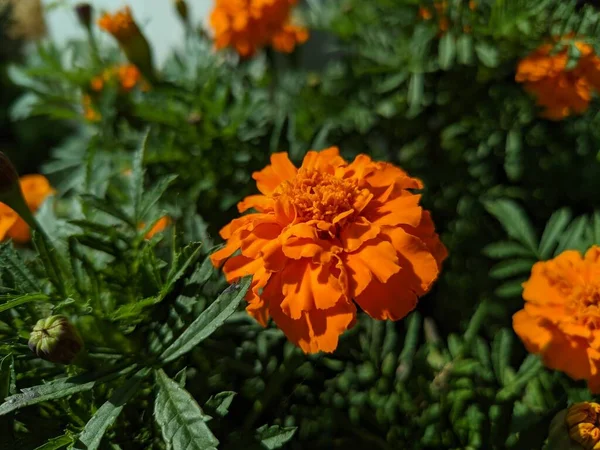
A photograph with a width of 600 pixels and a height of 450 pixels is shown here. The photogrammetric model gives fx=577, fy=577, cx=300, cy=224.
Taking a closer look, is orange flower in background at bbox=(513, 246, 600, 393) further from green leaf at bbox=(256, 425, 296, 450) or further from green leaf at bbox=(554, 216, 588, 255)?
green leaf at bbox=(256, 425, 296, 450)

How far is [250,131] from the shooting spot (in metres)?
1.04

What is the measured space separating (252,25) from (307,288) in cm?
79

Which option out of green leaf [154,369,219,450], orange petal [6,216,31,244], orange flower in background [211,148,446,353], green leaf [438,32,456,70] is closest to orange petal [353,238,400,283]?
orange flower in background [211,148,446,353]

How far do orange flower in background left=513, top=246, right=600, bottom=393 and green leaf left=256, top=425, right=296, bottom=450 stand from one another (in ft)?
1.02

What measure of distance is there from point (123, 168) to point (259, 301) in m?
0.61

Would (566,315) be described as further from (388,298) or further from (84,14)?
(84,14)

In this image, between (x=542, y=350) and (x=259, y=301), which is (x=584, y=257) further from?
(x=259, y=301)

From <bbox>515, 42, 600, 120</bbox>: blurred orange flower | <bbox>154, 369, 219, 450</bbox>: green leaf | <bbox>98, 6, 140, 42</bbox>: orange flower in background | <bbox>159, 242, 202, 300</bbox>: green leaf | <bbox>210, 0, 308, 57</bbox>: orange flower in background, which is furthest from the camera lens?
<bbox>210, 0, 308, 57</bbox>: orange flower in background

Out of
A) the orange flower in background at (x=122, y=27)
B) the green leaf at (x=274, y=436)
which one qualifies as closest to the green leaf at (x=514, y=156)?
the green leaf at (x=274, y=436)

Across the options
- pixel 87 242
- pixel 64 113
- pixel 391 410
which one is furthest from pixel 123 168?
pixel 391 410

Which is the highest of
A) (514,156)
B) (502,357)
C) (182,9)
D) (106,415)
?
(182,9)

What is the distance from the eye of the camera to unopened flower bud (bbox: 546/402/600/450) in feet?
1.93

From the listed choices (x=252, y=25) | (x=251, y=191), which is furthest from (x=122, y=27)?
(x=251, y=191)

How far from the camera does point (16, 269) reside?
655 millimetres
